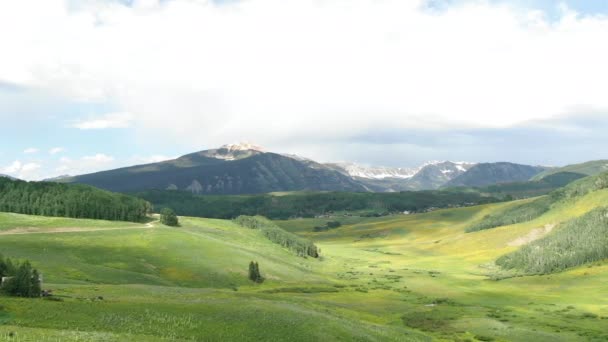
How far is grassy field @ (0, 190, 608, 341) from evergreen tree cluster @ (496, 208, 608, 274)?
384 inches

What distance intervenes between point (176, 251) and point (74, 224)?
164 feet

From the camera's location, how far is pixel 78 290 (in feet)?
227

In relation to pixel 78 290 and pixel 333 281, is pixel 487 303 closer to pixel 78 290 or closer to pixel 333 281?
pixel 333 281

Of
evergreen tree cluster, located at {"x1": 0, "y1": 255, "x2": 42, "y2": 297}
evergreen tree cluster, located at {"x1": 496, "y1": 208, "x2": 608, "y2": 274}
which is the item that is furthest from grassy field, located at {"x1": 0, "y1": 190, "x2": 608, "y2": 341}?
evergreen tree cluster, located at {"x1": 496, "y1": 208, "x2": 608, "y2": 274}

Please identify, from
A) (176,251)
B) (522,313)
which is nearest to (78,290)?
(176,251)

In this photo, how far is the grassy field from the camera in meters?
49.7

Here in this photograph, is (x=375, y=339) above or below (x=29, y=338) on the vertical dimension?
below

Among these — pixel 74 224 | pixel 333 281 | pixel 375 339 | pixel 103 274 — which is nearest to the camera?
pixel 375 339

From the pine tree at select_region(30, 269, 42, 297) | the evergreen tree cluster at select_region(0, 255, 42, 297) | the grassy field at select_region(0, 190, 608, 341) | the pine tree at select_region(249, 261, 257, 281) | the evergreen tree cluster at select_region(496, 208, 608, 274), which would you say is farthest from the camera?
the evergreen tree cluster at select_region(496, 208, 608, 274)

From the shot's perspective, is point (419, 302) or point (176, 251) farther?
point (176, 251)

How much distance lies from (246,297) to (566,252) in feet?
493

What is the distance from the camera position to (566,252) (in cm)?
18238

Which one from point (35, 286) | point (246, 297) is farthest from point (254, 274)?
point (35, 286)

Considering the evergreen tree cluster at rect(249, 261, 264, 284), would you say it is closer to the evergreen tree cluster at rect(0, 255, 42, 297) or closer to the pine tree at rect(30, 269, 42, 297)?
the pine tree at rect(30, 269, 42, 297)
